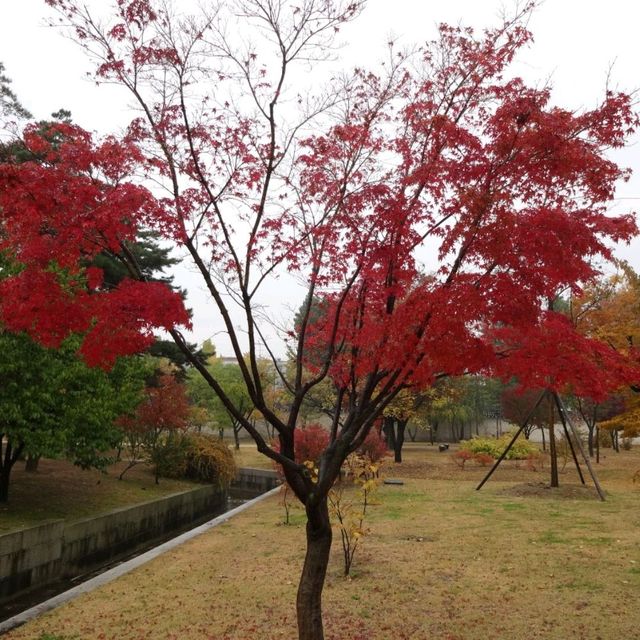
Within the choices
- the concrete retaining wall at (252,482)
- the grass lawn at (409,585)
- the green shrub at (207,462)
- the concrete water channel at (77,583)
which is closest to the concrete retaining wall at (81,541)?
the concrete water channel at (77,583)

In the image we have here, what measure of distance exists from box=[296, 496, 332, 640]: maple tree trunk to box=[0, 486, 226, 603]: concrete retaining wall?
283 inches

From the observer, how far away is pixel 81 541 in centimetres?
1217

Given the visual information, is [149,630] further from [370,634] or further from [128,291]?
[128,291]

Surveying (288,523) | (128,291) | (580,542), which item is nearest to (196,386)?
(288,523)

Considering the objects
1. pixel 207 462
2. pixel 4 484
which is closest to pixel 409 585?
pixel 4 484

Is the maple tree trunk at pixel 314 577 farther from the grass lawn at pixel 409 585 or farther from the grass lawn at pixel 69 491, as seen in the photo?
the grass lawn at pixel 69 491

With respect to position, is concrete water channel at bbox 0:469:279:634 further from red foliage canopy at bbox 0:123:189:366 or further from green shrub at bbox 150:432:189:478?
red foliage canopy at bbox 0:123:189:366

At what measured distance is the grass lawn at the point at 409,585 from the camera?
5965mm

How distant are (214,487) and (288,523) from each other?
9.03 m

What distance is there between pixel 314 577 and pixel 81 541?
8.92 m

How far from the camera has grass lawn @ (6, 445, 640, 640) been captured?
19.6 feet

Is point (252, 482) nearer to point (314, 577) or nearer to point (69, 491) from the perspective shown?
point (69, 491)

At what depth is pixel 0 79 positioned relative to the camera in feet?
59.3

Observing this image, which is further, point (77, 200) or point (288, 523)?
point (288, 523)
